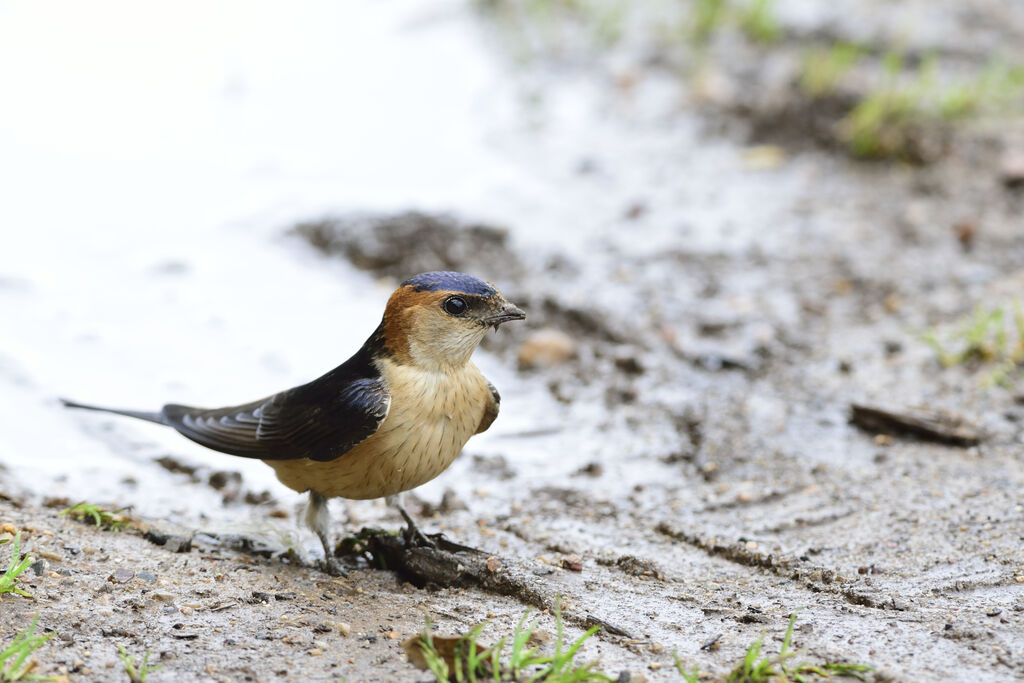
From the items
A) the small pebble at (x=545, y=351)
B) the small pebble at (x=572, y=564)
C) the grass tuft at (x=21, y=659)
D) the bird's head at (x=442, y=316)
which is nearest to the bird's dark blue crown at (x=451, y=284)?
the bird's head at (x=442, y=316)

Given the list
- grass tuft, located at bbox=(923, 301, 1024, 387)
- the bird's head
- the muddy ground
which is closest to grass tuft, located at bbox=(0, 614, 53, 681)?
the muddy ground

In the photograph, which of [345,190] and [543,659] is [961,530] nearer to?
[543,659]

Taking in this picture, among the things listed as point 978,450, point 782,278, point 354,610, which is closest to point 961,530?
point 978,450

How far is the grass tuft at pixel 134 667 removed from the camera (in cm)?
269

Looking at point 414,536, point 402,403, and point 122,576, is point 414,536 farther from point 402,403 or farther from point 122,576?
point 122,576

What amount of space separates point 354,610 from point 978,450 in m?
2.71

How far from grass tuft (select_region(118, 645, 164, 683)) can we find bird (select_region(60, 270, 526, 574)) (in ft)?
3.18

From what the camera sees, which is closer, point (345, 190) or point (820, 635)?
point (820, 635)

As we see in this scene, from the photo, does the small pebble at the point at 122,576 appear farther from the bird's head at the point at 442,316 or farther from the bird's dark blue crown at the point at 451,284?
the bird's dark blue crown at the point at 451,284

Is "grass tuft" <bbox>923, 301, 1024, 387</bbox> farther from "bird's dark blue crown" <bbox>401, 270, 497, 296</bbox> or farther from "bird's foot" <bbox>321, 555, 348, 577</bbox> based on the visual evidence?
"bird's foot" <bbox>321, 555, 348, 577</bbox>

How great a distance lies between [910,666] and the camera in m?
2.78

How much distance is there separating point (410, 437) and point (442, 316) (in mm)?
424

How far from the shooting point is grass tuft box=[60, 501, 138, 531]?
12.3 ft

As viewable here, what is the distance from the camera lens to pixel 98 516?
3738mm
